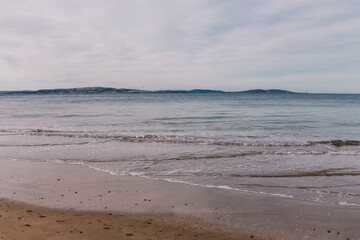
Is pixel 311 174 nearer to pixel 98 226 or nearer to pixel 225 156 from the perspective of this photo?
pixel 225 156

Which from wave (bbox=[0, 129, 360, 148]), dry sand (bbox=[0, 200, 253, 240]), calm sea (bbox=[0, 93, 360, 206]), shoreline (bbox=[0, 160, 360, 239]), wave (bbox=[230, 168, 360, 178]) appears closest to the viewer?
dry sand (bbox=[0, 200, 253, 240])

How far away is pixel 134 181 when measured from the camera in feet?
30.0

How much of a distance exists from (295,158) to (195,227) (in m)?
8.64

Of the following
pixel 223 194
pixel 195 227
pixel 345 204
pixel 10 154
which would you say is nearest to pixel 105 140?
pixel 10 154

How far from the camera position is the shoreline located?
19.4 feet

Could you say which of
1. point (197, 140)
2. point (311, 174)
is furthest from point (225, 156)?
point (197, 140)

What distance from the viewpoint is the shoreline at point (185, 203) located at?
590 cm

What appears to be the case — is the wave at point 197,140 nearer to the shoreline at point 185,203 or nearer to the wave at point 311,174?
the wave at point 311,174

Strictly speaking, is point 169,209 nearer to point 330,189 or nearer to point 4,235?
point 4,235

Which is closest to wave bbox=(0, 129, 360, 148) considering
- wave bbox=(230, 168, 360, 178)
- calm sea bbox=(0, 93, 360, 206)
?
calm sea bbox=(0, 93, 360, 206)

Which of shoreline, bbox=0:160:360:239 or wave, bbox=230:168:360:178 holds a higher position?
wave, bbox=230:168:360:178

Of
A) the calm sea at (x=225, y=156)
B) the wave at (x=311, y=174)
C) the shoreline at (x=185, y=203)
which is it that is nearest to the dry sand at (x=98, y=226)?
the shoreline at (x=185, y=203)

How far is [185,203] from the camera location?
727 cm

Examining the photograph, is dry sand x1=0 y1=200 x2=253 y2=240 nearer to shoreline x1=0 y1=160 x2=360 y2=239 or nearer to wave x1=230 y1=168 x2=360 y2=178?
shoreline x1=0 y1=160 x2=360 y2=239
